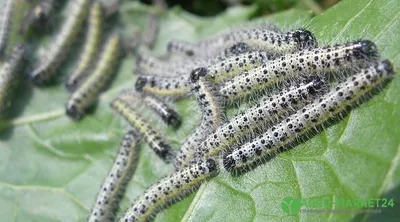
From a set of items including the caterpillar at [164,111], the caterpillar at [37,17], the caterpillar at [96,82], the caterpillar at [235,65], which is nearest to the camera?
the caterpillar at [235,65]

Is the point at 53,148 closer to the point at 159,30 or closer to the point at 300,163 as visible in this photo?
the point at 159,30

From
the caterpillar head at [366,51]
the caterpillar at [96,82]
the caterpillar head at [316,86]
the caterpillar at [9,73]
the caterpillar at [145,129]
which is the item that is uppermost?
the caterpillar head at [366,51]

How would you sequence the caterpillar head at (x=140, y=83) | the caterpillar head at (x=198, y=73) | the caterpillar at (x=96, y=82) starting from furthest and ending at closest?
the caterpillar at (x=96, y=82) < the caterpillar head at (x=140, y=83) < the caterpillar head at (x=198, y=73)

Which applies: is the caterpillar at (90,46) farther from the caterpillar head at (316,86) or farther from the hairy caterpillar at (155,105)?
the caterpillar head at (316,86)

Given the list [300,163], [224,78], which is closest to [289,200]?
[300,163]

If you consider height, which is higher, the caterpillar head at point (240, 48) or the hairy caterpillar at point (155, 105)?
the caterpillar head at point (240, 48)

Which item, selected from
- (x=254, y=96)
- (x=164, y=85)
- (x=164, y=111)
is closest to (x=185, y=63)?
(x=164, y=85)

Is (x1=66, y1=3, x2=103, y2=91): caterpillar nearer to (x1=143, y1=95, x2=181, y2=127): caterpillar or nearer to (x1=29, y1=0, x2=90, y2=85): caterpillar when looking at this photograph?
(x1=29, y1=0, x2=90, y2=85): caterpillar

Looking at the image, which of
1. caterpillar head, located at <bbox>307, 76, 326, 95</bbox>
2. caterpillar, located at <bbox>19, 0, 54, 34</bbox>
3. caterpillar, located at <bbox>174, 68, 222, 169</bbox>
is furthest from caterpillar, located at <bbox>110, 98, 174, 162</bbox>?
caterpillar, located at <bbox>19, 0, 54, 34</bbox>

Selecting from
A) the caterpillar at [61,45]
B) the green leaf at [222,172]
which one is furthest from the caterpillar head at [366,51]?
the caterpillar at [61,45]
